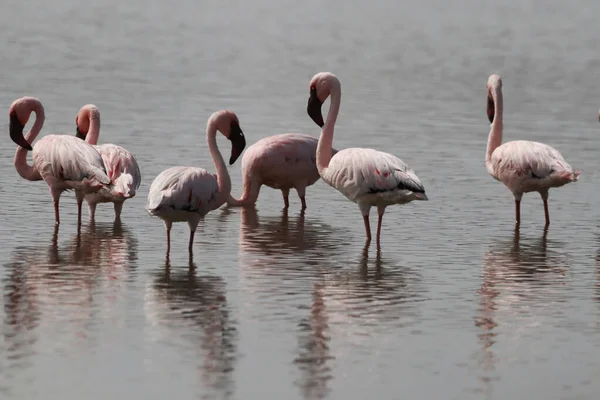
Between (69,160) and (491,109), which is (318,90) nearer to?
(491,109)

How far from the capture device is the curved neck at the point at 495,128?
13492 millimetres

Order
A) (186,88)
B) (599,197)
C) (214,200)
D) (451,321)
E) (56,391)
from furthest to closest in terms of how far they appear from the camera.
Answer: (186,88)
(599,197)
(214,200)
(451,321)
(56,391)

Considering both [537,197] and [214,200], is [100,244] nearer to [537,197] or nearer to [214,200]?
[214,200]

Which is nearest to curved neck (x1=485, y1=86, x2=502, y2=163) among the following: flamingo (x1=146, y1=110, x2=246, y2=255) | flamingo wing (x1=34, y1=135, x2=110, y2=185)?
flamingo (x1=146, y1=110, x2=246, y2=255)

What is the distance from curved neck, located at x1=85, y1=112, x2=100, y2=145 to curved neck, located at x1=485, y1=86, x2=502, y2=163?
150 inches

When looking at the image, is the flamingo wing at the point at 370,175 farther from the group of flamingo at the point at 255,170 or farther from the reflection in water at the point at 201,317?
the reflection in water at the point at 201,317

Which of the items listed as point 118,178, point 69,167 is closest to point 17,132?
point 69,167

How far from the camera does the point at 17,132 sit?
13047 millimetres

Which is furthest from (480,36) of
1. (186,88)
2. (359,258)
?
(359,258)

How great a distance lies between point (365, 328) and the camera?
27.9 feet

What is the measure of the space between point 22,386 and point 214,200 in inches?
155

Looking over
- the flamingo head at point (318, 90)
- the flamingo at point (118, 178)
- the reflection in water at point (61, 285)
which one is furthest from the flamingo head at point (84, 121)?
the flamingo head at point (318, 90)

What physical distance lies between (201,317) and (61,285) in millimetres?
1338

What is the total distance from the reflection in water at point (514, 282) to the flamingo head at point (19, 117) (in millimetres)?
4625
